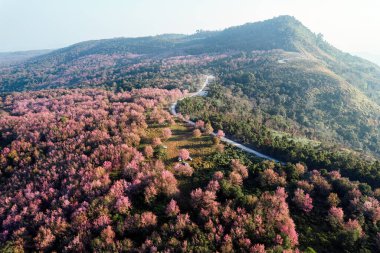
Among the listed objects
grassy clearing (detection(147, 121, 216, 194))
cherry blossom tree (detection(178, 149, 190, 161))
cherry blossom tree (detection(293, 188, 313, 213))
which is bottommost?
cherry blossom tree (detection(293, 188, 313, 213))

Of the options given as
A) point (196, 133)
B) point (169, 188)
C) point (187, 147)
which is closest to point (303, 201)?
point (169, 188)

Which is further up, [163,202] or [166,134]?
[166,134]

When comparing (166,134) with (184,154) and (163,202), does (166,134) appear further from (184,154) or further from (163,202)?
(163,202)

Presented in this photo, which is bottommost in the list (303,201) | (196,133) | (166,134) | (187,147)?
(303,201)

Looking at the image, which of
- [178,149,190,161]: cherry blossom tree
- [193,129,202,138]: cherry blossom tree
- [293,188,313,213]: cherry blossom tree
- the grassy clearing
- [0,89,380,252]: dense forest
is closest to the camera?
[0,89,380,252]: dense forest

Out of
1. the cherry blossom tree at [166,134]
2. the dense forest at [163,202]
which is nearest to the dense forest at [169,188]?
the dense forest at [163,202]

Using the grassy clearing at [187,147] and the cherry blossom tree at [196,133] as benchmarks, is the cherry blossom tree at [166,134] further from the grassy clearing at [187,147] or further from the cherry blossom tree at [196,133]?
the cherry blossom tree at [196,133]

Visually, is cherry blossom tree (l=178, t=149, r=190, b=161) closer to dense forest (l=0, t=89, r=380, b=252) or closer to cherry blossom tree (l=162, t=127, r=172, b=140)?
dense forest (l=0, t=89, r=380, b=252)

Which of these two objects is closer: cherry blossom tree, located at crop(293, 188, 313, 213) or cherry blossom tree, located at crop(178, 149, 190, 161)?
cherry blossom tree, located at crop(293, 188, 313, 213)

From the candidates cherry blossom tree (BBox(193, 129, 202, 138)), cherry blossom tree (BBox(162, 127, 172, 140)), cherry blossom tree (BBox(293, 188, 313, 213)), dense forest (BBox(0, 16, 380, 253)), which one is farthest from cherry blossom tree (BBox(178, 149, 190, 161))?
cherry blossom tree (BBox(293, 188, 313, 213))

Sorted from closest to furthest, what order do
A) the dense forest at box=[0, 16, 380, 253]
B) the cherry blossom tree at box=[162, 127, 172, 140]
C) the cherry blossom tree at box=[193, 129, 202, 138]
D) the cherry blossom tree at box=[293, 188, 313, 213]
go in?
the dense forest at box=[0, 16, 380, 253]
the cherry blossom tree at box=[293, 188, 313, 213]
the cherry blossom tree at box=[162, 127, 172, 140]
the cherry blossom tree at box=[193, 129, 202, 138]

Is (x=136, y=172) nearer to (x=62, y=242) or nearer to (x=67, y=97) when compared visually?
(x=62, y=242)

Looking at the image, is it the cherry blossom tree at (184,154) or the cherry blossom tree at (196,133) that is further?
the cherry blossom tree at (196,133)
